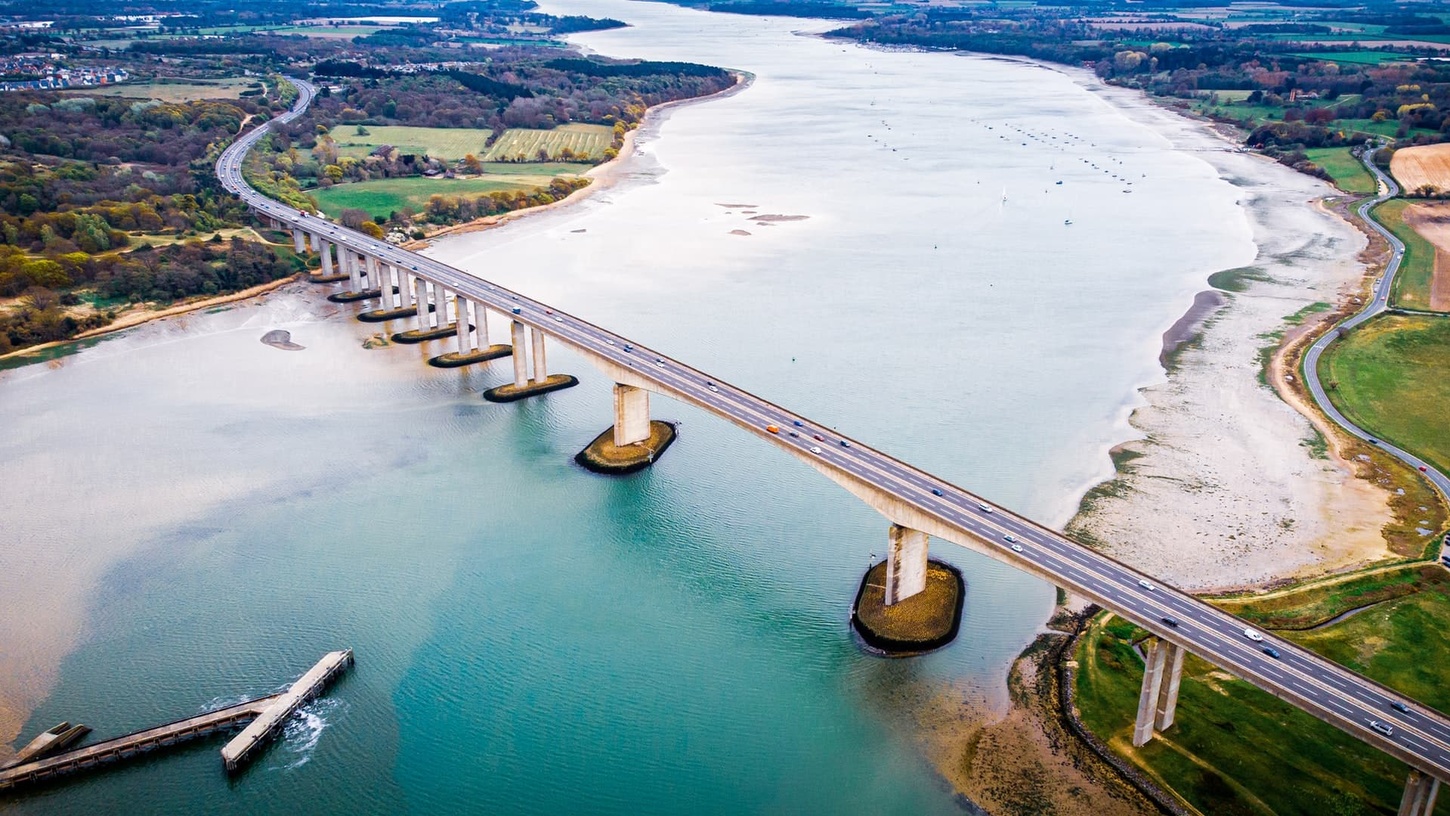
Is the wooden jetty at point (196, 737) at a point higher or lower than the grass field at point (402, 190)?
lower

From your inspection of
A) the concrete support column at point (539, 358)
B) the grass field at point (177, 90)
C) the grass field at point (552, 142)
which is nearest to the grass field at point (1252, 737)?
the concrete support column at point (539, 358)

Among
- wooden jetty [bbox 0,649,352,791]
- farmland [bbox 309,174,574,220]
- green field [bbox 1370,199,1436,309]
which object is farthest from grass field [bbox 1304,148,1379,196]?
Result: wooden jetty [bbox 0,649,352,791]

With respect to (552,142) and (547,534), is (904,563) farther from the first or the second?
(552,142)

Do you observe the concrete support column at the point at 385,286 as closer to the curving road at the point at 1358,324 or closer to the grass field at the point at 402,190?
the grass field at the point at 402,190

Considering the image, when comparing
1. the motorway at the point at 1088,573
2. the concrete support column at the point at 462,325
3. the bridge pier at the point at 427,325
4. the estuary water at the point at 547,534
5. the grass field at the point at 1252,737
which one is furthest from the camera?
the bridge pier at the point at 427,325

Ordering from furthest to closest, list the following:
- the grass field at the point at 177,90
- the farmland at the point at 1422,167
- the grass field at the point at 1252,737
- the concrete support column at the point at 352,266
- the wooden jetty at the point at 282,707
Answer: the grass field at the point at 177,90
the farmland at the point at 1422,167
the concrete support column at the point at 352,266
the wooden jetty at the point at 282,707
the grass field at the point at 1252,737

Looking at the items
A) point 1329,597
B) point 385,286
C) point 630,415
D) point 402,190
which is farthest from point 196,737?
point 402,190
